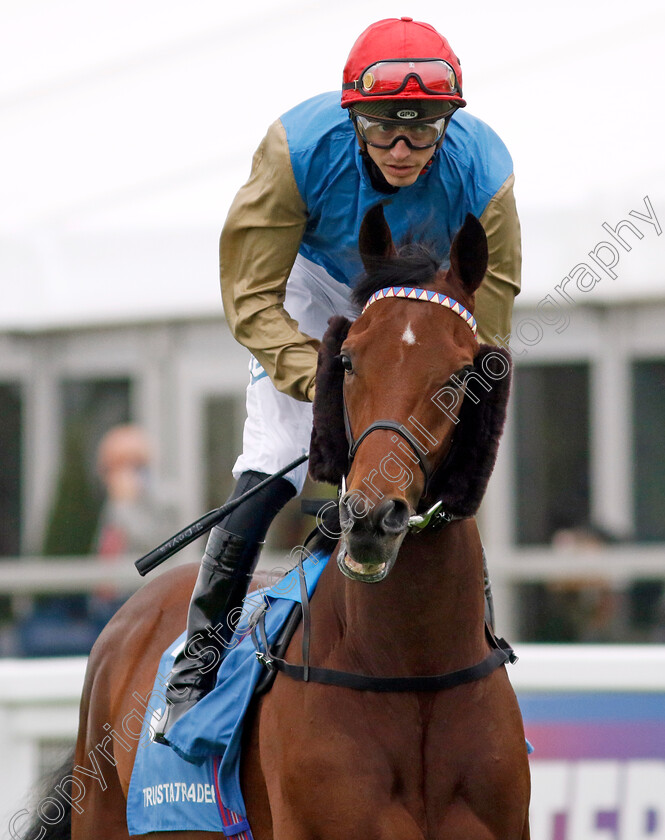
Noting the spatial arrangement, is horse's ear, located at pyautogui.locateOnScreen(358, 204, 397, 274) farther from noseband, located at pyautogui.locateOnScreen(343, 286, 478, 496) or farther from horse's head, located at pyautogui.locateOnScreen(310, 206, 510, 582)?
noseband, located at pyautogui.locateOnScreen(343, 286, 478, 496)

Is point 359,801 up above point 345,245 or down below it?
below

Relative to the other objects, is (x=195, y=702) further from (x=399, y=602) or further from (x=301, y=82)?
(x=301, y=82)

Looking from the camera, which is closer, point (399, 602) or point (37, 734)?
point (399, 602)

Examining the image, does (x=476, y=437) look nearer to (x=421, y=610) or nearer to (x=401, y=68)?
(x=421, y=610)

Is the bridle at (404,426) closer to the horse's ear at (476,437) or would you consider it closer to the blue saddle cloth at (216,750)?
the horse's ear at (476,437)

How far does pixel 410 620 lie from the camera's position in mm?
2895

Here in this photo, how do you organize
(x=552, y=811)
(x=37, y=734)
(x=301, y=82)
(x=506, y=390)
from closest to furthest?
(x=506, y=390) < (x=552, y=811) < (x=37, y=734) < (x=301, y=82)

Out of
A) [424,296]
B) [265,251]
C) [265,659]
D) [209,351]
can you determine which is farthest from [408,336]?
[209,351]

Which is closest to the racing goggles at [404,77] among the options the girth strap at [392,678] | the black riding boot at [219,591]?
the black riding boot at [219,591]

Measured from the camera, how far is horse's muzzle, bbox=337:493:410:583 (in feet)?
8.20

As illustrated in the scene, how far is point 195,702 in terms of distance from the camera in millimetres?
3486

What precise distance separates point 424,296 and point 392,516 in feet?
1.91

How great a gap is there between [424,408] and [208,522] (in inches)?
39.0

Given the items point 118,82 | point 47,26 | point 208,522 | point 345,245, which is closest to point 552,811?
point 208,522
